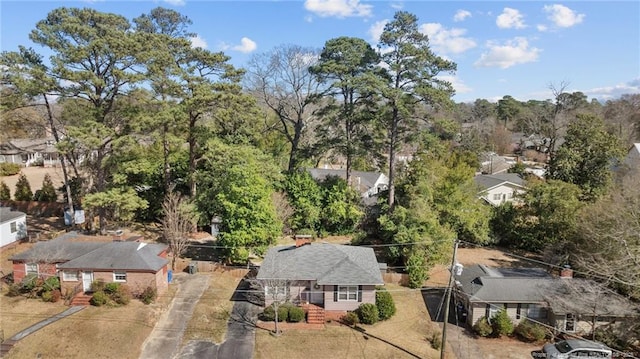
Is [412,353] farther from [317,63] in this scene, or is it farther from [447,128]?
[317,63]

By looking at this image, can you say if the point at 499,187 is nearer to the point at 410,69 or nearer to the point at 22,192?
the point at 410,69

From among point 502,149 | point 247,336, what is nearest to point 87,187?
point 247,336

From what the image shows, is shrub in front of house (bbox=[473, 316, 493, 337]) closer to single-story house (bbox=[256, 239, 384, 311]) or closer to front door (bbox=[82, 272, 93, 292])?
single-story house (bbox=[256, 239, 384, 311])

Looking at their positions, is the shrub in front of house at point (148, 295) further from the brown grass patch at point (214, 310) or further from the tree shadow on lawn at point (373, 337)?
the tree shadow on lawn at point (373, 337)

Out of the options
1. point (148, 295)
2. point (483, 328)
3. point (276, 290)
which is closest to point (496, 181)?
point (483, 328)

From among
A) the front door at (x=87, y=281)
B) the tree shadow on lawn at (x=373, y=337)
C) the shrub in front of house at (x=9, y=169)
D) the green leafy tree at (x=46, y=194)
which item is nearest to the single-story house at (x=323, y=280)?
the tree shadow on lawn at (x=373, y=337)

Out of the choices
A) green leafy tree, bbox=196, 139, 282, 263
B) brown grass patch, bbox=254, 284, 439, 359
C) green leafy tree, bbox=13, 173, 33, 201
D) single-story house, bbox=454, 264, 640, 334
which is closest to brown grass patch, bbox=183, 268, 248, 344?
green leafy tree, bbox=196, 139, 282, 263
